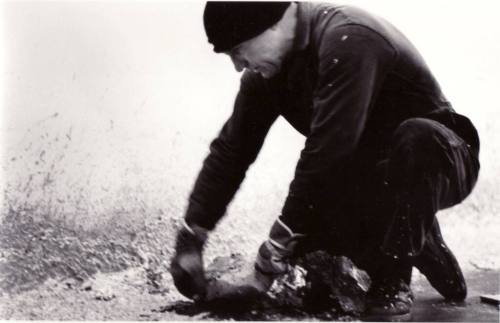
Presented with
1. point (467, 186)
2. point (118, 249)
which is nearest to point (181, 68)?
point (118, 249)

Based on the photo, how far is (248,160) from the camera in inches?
67.1

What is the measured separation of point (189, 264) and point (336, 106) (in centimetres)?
56

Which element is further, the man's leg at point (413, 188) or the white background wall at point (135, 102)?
the white background wall at point (135, 102)

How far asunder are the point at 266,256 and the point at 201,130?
0.50 metres

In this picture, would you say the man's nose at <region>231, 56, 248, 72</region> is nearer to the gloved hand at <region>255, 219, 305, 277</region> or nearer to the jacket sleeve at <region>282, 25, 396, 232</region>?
the jacket sleeve at <region>282, 25, 396, 232</region>

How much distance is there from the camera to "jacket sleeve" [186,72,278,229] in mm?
1679

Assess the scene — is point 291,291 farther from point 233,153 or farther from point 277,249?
point 233,153

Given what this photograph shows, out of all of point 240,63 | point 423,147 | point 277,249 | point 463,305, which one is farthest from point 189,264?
point 463,305

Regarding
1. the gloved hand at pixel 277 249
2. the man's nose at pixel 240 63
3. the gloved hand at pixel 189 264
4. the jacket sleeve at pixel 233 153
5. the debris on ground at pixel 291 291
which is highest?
the man's nose at pixel 240 63

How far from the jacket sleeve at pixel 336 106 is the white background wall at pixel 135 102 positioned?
351 millimetres

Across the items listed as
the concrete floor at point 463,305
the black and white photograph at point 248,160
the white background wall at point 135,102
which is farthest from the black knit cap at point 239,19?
the concrete floor at point 463,305

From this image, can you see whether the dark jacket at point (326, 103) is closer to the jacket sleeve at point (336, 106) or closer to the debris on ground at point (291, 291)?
the jacket sleeve at point (336, 106)

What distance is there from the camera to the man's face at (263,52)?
1519 mm

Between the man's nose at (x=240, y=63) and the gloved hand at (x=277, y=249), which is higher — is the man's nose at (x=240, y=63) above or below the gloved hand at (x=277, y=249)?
above
